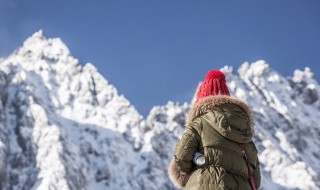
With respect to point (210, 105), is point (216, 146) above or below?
below

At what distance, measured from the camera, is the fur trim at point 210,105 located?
18.9 ft

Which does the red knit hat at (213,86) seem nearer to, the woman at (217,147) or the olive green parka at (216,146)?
the woman at (217,147)

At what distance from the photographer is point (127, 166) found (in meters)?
151

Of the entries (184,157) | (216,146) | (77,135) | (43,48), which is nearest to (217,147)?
(216,146)

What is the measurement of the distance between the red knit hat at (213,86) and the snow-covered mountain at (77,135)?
112 meters

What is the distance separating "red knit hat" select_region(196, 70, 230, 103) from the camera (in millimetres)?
5988

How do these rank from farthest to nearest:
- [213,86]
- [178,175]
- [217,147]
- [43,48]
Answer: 1. [43,48]
2. [213,86]
3. [178,175]
4. [217,147]

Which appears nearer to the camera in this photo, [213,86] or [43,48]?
[213,86]

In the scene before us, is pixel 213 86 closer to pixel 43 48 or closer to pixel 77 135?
pixel 77 135

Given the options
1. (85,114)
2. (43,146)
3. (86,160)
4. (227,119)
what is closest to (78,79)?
(85,114)

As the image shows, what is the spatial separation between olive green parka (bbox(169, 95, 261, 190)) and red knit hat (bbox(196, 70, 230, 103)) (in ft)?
0.60

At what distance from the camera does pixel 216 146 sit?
18.0 ft

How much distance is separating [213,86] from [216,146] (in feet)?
2.94

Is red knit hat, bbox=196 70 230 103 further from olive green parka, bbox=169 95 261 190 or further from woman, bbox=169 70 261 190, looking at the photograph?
olive green parka, bbox=169 95 261 190
